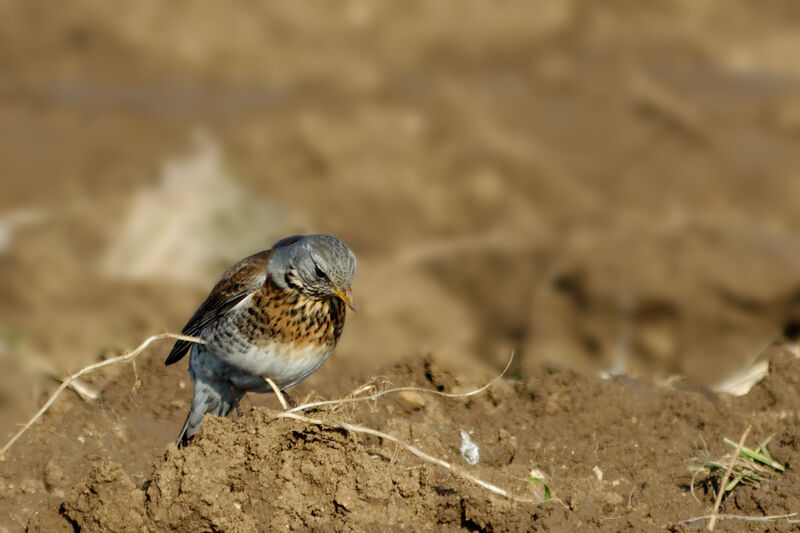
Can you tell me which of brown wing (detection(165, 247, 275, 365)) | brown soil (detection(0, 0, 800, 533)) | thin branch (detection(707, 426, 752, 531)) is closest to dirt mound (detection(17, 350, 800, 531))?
brown soil (detection(0, 0, 800, 533))

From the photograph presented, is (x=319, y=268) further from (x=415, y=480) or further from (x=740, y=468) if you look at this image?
(x=740, y=468)

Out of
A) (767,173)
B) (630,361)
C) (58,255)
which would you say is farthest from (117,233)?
(767,173)

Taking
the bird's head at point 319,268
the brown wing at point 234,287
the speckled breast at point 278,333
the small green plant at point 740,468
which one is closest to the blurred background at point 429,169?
the brown wing at point 234,287

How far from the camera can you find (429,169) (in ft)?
41.3

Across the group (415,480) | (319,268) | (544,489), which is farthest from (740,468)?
(319,268)

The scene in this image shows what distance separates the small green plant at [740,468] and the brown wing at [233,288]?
214cm

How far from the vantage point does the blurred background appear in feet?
33.6

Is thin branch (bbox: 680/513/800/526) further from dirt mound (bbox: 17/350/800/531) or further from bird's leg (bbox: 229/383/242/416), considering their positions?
bird's leg (bbox: 229/383/242/416)

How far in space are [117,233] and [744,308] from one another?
19.7ft

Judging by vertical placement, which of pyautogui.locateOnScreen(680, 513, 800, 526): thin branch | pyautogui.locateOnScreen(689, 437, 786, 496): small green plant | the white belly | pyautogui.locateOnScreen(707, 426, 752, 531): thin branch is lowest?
pyautogui.locateOnScreen(689, 437, 786, 496): small green plant

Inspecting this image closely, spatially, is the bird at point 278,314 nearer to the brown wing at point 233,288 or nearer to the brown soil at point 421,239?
the brown wing at point 233,288

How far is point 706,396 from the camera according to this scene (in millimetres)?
6035

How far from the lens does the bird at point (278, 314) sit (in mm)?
5250

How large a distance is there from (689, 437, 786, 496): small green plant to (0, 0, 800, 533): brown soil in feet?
0.27
